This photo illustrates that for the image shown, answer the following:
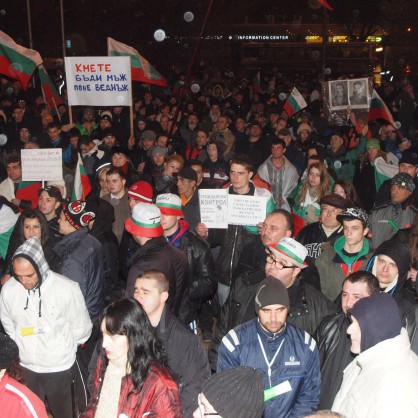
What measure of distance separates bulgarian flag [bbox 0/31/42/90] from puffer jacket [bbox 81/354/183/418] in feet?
27.4

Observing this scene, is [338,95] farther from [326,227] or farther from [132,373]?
[132,373]

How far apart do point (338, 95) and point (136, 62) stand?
363cm

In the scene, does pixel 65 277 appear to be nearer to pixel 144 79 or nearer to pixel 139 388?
pixel 139 388

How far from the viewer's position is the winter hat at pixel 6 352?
3.37 metres

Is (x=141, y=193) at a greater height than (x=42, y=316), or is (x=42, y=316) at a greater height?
(x=141, y=193)

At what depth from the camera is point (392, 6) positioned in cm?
2581

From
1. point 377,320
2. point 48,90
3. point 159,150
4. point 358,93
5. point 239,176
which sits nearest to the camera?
point 377,320

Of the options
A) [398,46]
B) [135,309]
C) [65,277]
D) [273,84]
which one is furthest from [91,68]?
[398,46]

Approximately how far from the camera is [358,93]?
36.7ft

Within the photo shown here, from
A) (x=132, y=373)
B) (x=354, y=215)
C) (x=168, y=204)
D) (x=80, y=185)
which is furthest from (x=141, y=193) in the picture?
(x=132, y=373)

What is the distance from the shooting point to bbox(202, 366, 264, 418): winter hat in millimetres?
2850

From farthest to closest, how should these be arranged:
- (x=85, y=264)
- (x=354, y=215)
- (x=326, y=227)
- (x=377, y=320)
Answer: (x=326, y=227)
(x=354, y=215)
(x=85, y=264)
(x=377, y=320)

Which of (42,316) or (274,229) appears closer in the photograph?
(42,316)

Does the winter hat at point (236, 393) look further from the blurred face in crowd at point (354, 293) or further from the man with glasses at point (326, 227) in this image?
the man with glasses at point (326, 227)
